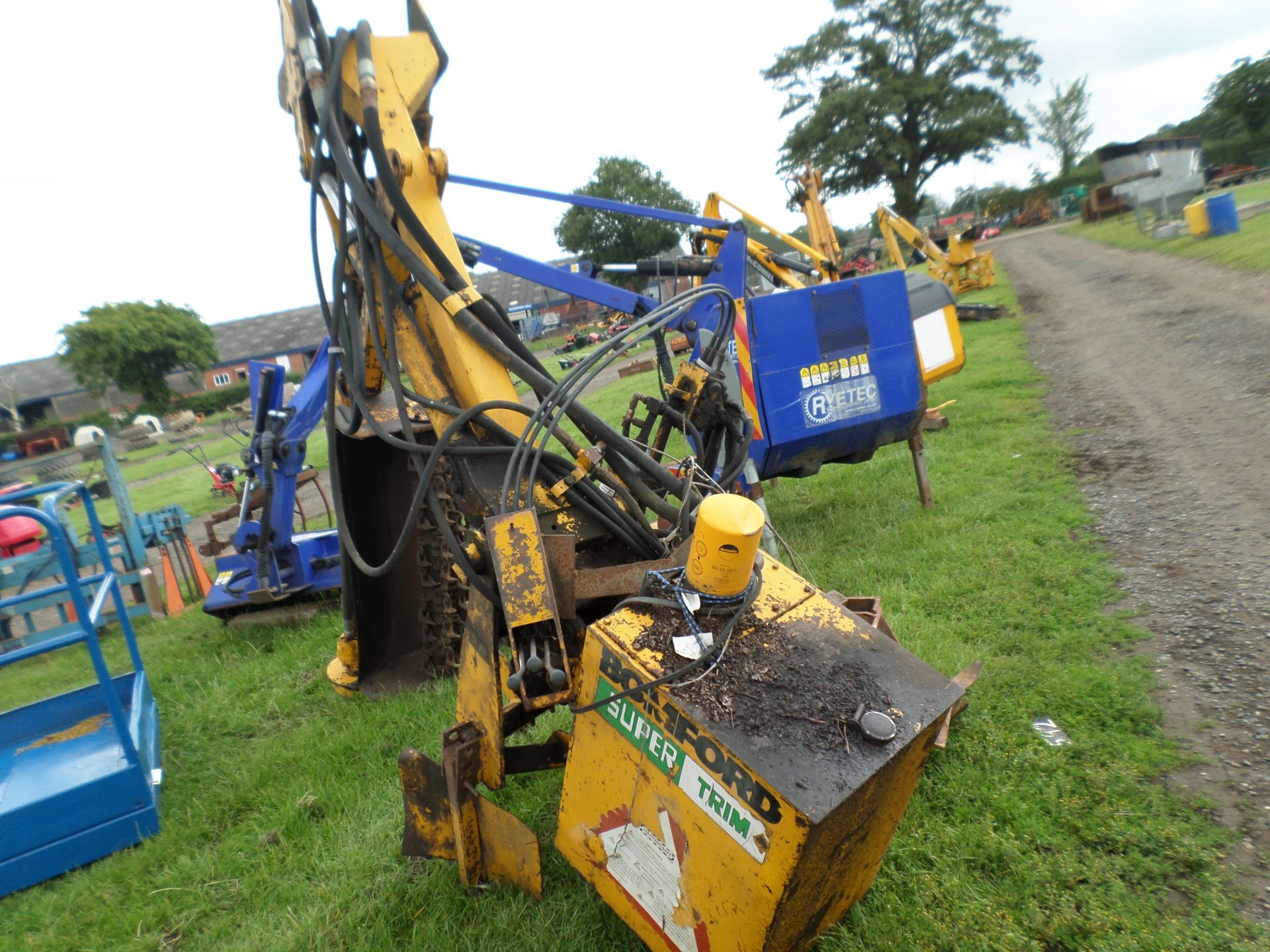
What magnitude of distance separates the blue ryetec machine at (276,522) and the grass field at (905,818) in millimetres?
408

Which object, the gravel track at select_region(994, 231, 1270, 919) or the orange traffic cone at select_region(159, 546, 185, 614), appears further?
A: the orange traffic cone at select_region(159, 546, 185, 614)

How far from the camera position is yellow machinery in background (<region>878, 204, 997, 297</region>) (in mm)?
12336

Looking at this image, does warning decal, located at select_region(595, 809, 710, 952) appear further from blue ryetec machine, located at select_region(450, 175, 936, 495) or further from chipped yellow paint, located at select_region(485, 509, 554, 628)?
blue ryetec machine, located at select_region(450, 175, 936, 495)

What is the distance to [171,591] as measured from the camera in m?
6.98

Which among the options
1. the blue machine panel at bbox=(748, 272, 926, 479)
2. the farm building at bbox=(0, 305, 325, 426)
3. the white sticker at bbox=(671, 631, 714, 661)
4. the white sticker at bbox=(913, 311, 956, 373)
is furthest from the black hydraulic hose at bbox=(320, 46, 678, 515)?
the farm building at bbox=(0, 305, 325, 426)

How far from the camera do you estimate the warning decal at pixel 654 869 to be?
1960mm

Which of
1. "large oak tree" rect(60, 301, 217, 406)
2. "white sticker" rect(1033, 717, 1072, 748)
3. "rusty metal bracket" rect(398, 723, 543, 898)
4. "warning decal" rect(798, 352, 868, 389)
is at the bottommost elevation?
"white sticker" rect(1033, 717, 1072, 748)

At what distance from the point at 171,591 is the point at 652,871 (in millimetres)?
6611

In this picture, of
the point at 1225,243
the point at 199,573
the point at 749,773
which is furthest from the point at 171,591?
the point at 1225,243

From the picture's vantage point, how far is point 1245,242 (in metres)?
14.8

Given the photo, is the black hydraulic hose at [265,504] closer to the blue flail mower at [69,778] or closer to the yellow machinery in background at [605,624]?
the blue flail mower at [69,778]

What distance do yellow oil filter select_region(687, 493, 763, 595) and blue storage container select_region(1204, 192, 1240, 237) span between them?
797 inches

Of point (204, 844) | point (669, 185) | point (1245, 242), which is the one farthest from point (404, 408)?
point (669, 185)

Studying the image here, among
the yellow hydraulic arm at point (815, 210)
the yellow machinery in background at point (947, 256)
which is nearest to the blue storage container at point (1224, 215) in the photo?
the yellow machinery in background at point (947, 256)
